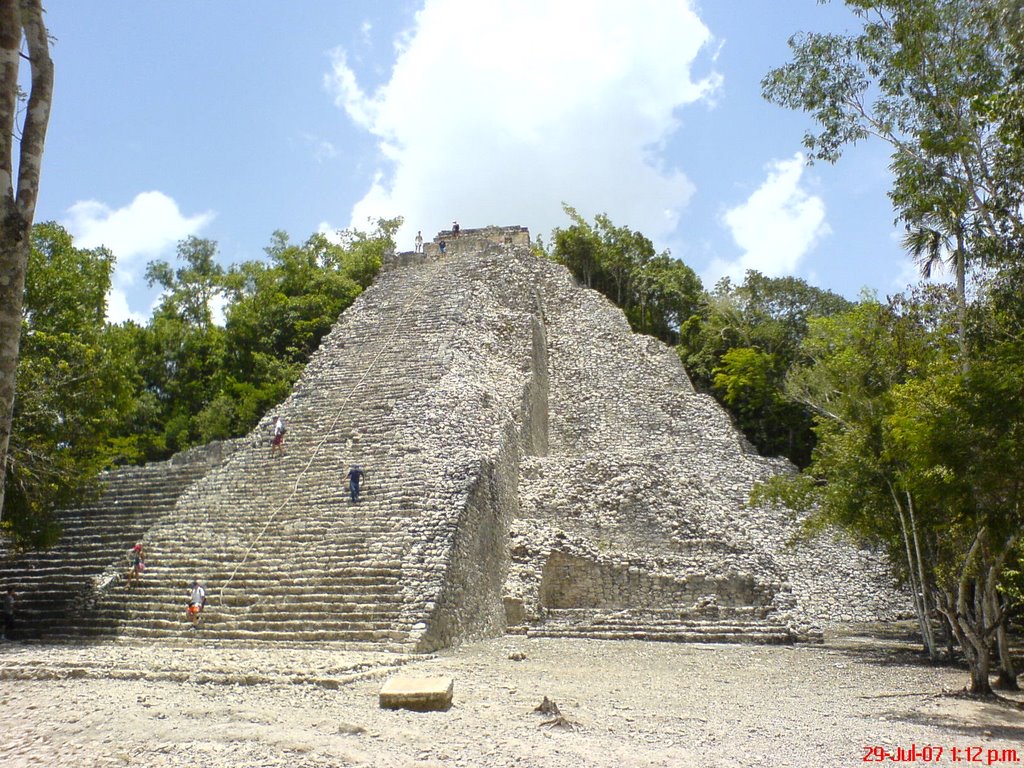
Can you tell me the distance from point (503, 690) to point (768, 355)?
22.5 meters

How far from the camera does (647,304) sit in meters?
34.3

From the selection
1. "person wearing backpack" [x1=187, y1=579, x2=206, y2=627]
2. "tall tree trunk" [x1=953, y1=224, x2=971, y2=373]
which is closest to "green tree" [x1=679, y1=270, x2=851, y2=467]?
"tall tree trunk" [x1=953, y1=224, x2=971, y2=373]

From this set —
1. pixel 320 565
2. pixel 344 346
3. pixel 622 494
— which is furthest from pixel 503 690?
pixel 344 346

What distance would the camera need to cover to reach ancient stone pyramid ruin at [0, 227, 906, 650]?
11656 mm

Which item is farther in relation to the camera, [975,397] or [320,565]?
[320,565]

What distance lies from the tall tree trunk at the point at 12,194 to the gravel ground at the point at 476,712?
8.06ft

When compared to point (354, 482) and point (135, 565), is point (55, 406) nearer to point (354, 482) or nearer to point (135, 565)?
point (135, 565)

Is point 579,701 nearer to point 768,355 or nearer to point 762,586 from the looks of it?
point 762,586

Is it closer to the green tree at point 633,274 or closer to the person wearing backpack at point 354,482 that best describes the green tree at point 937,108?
the person wearing backpack at point 354,482

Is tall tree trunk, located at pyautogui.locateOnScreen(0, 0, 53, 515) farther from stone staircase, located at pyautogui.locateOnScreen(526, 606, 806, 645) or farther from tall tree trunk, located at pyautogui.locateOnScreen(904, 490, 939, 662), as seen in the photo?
stone staircase, located at pyautogui.locateOnScreen(526, 606, 806, 645)

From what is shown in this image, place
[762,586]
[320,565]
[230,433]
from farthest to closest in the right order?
[230,433] < [762,586] < [320,565]

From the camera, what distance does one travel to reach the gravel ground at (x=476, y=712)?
5391 millimetres

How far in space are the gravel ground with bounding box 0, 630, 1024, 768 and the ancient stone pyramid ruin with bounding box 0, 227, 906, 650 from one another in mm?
1235

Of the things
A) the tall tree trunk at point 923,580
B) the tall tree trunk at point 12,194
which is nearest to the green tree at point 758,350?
the tall tree trunk at point 923,580
